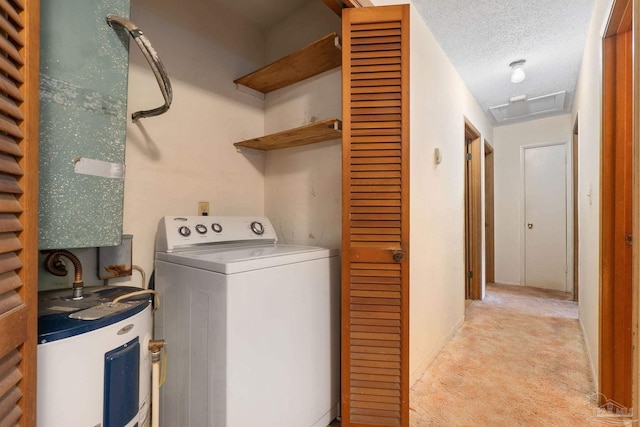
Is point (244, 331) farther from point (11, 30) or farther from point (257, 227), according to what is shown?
point (11, 30)

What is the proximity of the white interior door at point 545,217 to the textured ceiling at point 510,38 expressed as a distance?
1.19 meters

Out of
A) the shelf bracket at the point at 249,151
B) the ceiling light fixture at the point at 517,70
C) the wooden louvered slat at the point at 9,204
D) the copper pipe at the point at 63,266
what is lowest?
the copper pipe at the point at 63,266

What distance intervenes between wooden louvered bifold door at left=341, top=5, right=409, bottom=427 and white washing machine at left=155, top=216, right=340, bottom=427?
0.52 ft

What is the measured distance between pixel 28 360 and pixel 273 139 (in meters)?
1.41

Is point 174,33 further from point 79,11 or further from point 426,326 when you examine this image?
point 426,326

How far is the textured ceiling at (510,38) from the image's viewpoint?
6.28 feet

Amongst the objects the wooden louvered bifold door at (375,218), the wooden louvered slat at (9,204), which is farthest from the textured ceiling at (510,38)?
the wooden louvered slat at (9,204)

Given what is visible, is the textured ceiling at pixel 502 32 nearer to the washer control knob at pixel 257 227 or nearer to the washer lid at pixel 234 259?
the washer control knob at pixel 257 227

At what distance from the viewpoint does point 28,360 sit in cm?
60

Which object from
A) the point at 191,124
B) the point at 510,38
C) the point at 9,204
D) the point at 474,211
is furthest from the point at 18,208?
the point at 474,211

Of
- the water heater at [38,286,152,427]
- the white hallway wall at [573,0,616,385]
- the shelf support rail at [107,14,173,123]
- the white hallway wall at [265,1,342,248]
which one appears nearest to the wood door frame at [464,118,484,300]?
the white hallway wall at [573,0,616,385]

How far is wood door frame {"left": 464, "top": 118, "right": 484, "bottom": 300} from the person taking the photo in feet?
11.3

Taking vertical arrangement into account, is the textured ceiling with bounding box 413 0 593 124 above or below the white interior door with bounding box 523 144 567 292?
above

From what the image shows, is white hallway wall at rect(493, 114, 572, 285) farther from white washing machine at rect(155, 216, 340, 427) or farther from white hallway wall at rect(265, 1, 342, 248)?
white washing machine at rect(155, 216, 340, 427)
